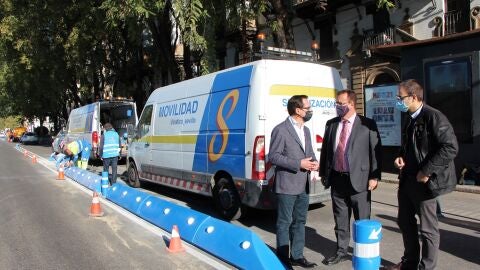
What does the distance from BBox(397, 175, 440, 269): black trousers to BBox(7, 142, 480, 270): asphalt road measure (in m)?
0.79

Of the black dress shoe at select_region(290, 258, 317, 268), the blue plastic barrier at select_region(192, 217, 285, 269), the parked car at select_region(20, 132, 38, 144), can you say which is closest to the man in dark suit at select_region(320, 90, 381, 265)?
the black dress shoe at select_region(290, 258, 317, 268)

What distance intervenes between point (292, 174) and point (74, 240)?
3.53m

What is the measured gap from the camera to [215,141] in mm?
8109

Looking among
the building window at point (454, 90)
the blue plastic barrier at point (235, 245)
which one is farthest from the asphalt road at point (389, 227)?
the building window at point (454, 90)

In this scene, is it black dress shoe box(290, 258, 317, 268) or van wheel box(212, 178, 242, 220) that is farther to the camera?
van wheel box(212, 178, 242, 220)

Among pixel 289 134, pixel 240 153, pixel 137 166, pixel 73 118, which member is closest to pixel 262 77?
pixel 240 153

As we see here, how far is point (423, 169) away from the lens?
4.29 metres

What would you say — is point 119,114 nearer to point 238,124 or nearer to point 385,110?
point 385,110

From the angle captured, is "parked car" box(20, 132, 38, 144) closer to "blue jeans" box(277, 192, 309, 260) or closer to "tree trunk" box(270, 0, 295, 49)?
"tree trunk" box(270, 0, 295, 49)

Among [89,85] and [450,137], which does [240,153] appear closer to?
[450,137]

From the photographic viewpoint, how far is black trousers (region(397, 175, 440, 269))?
4445 millimetres

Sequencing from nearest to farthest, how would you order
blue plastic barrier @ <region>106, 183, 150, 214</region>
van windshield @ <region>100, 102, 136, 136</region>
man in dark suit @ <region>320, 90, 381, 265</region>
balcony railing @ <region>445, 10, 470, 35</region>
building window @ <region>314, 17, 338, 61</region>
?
man in dark suit @ <region>320, 90, 381, 265</region>, blue plastic barrier @ <region>106, 183, 150, 214</region>, balcony railing @ <region>445, 10, 470, 35</region>, van windshield @ <region>100, 102, 136, 136</region>, building window @ <region>314, 17, 338, 61</region>

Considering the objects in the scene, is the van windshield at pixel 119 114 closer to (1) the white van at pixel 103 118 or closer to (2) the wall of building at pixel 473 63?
(1) the white van at pixel 103 118

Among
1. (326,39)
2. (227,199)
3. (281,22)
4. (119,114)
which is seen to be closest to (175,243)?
(227,199)
